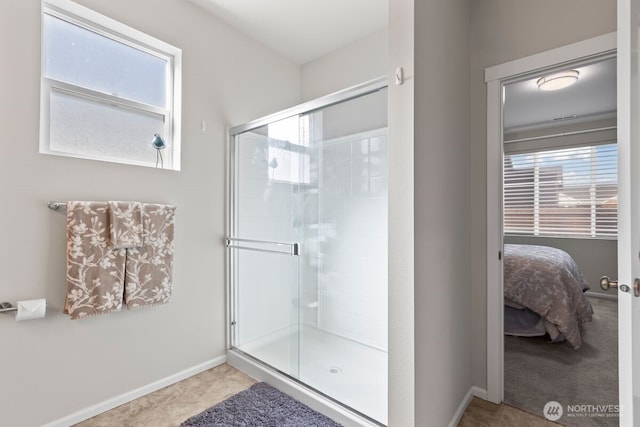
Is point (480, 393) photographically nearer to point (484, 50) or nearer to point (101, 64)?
point (484, 50)

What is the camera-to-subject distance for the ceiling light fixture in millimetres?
3012

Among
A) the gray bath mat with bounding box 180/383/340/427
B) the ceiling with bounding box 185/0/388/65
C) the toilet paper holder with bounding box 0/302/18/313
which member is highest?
the ceiling with bounding box 185/0/388/65

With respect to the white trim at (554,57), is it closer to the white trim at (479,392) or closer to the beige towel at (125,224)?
the white trim at (479,392)

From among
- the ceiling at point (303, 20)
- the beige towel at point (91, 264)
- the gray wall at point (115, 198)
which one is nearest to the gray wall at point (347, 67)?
the ceiling at point (303, 20)

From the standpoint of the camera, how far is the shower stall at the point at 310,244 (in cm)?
219

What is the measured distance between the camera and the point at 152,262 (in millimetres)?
1987

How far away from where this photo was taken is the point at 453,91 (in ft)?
5.66

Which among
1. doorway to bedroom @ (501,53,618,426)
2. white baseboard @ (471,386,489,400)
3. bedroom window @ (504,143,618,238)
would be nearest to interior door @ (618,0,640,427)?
doorway to bedroom @ (501,53,618,426)

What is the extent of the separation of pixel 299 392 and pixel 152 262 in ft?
4.14

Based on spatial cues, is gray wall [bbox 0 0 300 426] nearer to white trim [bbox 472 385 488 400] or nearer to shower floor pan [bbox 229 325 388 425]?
shower floor pan [bbox 229 325 388 425]

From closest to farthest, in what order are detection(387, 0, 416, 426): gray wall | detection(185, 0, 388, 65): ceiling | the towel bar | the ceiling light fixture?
detection(387, 0, 416, 426): gray wall, the towel bar, detection(185, 0, 388, 65): ceiling, the ceiling light fixture

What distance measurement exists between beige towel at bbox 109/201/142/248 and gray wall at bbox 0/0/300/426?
13 centimetres

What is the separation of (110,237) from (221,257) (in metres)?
0.85

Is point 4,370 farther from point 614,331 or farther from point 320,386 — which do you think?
point 614,331
